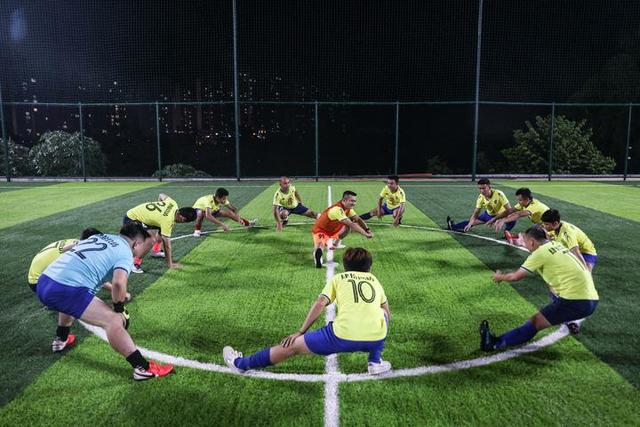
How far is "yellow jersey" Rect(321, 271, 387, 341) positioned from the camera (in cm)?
484

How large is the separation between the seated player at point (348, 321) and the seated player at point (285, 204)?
8301 millimetres

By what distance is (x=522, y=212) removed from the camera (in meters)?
10.7

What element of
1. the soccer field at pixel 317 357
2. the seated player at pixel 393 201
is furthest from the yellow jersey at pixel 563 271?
the seated player at pixel 393 201

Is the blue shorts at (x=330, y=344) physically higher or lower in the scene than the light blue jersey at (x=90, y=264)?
lower

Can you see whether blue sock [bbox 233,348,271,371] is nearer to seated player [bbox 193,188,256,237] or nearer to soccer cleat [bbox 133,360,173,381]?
soccer cleat [bbox 133,360,173,381]

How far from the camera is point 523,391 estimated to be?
16.5ft

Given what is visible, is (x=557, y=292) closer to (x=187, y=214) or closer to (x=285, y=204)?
(x=187, y=214)

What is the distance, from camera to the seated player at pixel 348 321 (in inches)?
191

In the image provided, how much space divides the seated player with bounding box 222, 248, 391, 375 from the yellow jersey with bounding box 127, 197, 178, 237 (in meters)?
4.56

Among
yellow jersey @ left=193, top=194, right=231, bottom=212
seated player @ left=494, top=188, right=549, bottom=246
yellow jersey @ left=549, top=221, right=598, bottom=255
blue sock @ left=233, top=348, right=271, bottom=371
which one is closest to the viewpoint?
blue sock @ left=233, top=348, right=271, bottom=371

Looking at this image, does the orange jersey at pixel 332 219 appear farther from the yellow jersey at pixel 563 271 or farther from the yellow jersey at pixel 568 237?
the yellow jersey at pixel 563 271

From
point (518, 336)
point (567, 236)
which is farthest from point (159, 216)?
point (567, 236)

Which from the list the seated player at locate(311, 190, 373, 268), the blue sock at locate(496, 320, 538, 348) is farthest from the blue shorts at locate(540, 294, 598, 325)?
the seated player at locate(311, 190, 373, 268)

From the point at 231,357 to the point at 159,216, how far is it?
171 inches
